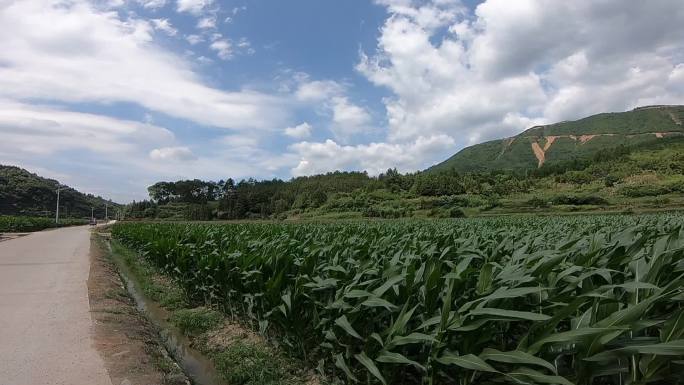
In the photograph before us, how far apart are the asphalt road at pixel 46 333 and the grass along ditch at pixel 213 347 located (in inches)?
45.0

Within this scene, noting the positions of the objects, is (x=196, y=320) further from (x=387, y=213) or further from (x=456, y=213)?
(x=387, y=213)

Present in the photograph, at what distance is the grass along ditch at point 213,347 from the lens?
4.67 meters

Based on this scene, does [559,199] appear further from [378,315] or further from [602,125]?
[602,125]

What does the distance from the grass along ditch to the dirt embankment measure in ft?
1.12

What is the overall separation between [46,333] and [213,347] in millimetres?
2114

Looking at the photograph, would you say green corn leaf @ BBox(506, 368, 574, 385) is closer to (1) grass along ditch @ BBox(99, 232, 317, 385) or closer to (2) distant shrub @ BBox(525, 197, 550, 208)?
(1) grass along ditch @ BBox(99, 232, 317, 385)

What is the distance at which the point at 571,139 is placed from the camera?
141750 mm

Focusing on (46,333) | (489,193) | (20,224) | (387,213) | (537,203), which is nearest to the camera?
(46,333)

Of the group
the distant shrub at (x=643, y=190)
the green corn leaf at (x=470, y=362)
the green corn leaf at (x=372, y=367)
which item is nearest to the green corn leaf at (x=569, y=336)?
the green corn leaf at (x=470, y=362)

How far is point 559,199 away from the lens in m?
52.5

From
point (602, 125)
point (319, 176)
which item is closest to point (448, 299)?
point (319, 176)

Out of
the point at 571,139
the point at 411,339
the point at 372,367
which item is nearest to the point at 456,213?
the point at 372,367

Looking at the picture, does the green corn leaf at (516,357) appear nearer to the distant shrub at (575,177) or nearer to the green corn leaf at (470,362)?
the green corn leaf at (470,362)

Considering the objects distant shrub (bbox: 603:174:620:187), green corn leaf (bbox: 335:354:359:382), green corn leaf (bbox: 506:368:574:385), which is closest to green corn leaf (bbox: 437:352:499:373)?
green corn leaf (bbox: 506:368:574:385)
